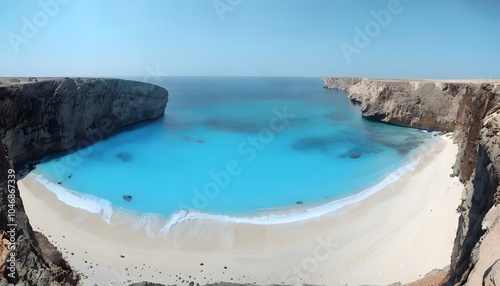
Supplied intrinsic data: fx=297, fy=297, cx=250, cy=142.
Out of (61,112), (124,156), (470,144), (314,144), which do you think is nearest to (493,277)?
(470,144)

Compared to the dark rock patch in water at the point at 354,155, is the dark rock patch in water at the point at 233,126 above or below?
below

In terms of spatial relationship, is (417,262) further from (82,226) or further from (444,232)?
(82,226)

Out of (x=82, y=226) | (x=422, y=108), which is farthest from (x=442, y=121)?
(x=82, y=226)

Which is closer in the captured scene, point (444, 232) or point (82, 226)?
point (444, 232)

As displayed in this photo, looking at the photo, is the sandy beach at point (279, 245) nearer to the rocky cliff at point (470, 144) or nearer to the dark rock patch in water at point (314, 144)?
the rocky cliff at point (470, 144)

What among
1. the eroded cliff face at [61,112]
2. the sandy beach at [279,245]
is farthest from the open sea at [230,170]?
the eroded cliff face at [61,112]

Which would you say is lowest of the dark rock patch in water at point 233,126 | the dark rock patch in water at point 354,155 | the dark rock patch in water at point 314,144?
the dark rock patch in water at point 233,126
